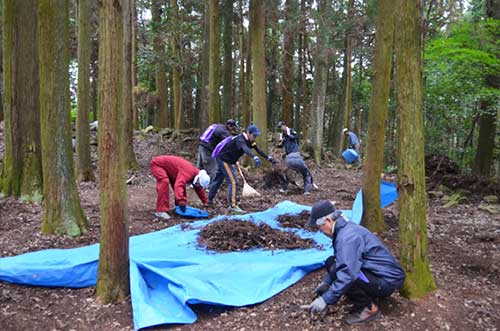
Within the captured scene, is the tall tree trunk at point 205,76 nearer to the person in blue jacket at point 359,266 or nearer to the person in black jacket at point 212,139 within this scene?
the person in black jacket at point 212,139

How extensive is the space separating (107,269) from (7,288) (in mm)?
1129

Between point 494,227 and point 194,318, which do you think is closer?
point 194,318

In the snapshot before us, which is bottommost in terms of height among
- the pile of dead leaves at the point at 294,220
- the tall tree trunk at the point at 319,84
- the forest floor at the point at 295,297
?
the forest floor at the point at 295,297

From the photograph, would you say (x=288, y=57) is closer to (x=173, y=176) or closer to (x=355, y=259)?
(x=173, y=176)

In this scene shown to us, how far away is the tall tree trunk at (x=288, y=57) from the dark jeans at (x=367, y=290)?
12378 mm

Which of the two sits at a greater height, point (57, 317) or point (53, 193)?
point (53, 193)

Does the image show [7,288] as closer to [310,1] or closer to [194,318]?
[194,318]

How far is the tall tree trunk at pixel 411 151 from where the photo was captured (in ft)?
12.5

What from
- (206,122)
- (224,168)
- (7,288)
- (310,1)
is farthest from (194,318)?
(310,1)

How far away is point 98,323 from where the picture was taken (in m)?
3.74

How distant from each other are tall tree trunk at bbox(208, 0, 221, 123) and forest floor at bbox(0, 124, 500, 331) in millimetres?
4531

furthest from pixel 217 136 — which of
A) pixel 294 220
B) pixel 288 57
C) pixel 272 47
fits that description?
pixel 272 47

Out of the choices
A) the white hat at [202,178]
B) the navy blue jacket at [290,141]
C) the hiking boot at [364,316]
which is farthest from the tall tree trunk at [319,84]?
the hiking boot at [364,316]

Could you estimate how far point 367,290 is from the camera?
11.6 feet
